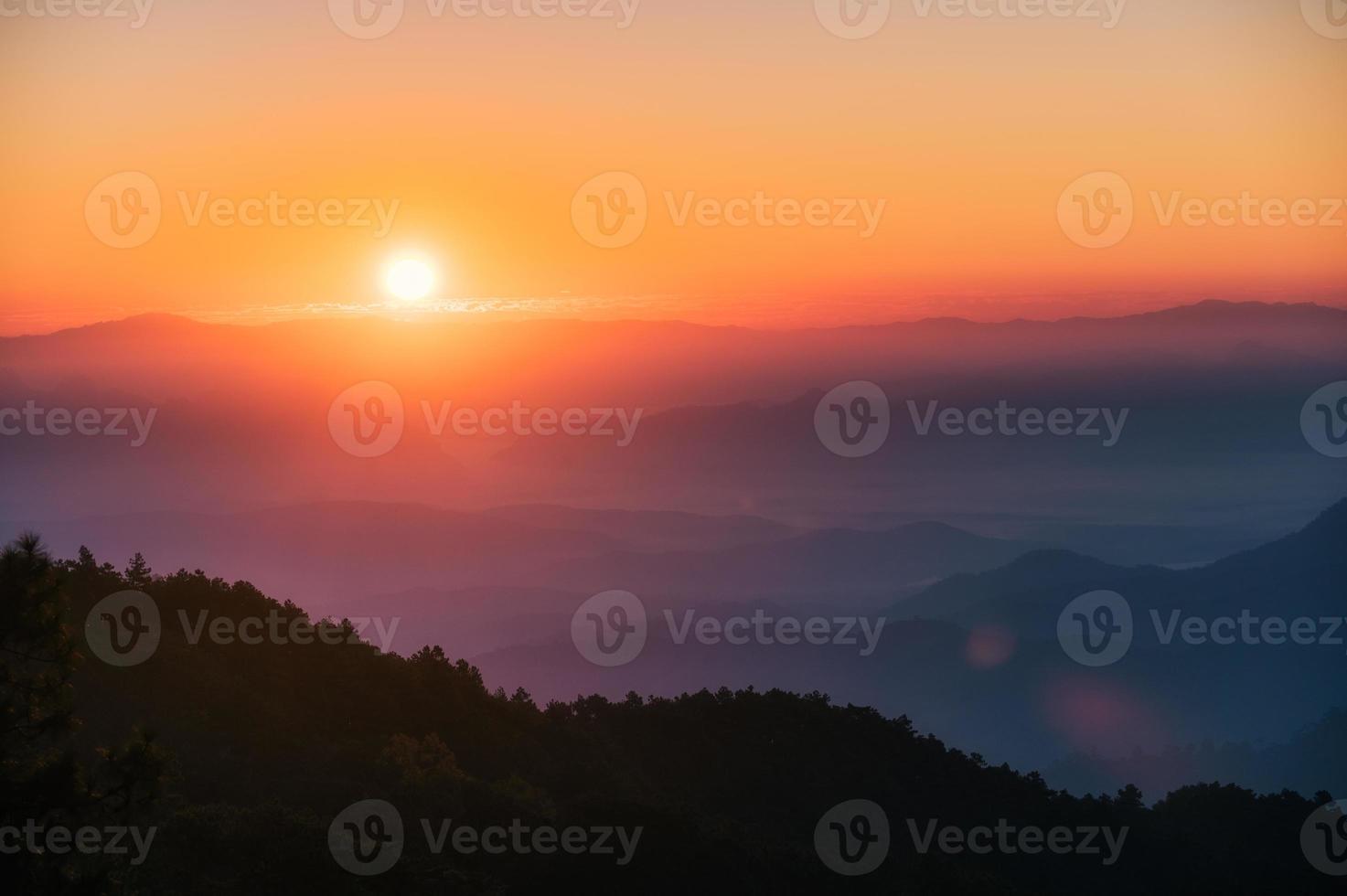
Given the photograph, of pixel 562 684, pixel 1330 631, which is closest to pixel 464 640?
pixel 562 684

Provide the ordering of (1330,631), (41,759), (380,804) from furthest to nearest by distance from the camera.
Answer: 1. (1330,631)
2. (380,804)
3. (41,759)

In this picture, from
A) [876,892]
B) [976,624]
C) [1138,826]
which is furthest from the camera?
[976,624]

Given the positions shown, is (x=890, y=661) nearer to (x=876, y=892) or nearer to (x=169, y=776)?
(x=876, y=892)

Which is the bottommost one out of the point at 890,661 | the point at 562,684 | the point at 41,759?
the point at 41,759

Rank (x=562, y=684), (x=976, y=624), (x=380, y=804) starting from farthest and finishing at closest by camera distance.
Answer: (x=976, y=624) → (x=562, y=684) → (x=380, y=804)

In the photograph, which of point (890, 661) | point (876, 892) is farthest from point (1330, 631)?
point (876, 892)

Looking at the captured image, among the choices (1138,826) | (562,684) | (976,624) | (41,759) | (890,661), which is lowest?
(41,759)

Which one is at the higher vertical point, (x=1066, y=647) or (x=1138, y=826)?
(x=1066, y=647)

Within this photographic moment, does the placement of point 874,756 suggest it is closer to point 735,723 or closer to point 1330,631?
point 735,723

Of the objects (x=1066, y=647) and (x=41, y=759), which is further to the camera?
(x=1066, y=647)
